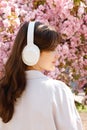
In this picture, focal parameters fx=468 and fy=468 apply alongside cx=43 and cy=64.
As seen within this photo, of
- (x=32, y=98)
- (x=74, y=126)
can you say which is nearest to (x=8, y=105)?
(x=32, y=98)

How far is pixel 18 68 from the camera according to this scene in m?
2.37

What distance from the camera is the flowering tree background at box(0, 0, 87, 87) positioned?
4.10 m

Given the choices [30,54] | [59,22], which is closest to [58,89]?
[30,54]

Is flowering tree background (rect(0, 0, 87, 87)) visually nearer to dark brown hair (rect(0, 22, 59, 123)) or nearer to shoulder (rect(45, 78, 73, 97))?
dark brown hair (rect(0, 22, 59, 123))

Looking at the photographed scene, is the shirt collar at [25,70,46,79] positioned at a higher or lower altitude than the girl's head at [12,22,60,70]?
lower

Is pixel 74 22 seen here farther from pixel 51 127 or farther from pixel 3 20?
pixel 51 127

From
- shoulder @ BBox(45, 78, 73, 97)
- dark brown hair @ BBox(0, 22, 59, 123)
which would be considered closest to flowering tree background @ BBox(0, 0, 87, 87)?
dark brown hair @ BBox(0, 22, 59, 123)

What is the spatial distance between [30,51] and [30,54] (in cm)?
3

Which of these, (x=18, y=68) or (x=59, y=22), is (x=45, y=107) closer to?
(x=18, y=68)

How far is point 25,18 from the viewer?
431 cm

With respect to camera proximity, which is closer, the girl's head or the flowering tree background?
the girl's head

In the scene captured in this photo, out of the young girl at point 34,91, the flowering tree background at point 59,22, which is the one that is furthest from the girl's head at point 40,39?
the flowering tree background at point 59,22

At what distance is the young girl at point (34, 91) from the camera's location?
7.43 feet

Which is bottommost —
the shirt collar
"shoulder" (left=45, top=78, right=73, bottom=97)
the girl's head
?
"shoulder" (left=45, top=78, right=73, bottom=97)
